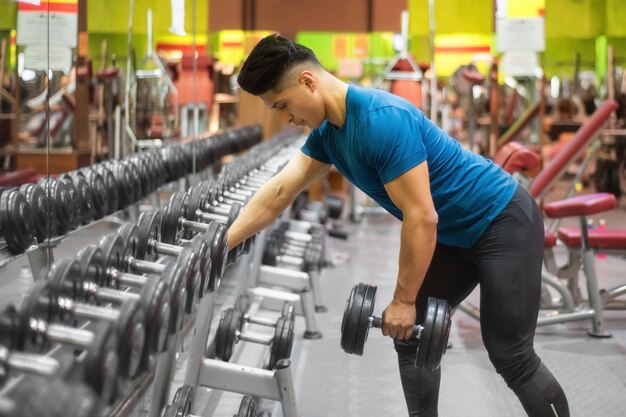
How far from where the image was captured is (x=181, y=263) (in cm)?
173

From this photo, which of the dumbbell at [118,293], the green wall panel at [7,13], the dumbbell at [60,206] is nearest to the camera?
the dumbbell at [118,293]

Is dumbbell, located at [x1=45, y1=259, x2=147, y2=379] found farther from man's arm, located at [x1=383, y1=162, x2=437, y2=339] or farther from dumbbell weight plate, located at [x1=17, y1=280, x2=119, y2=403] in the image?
man's arm, located at [x1=383, y1=162, x2=437, y2=339]

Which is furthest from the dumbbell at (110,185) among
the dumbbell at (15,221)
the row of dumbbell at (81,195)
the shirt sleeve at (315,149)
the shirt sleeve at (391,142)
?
the shirt sleeve at (391,142)

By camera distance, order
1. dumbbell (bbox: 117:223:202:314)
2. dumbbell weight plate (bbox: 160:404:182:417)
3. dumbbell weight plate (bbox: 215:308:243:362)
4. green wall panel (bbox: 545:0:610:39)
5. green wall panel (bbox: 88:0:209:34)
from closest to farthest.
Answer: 1. dumbbell (bbox: 117:223:202:314)
2. dumbbell weight plate (bbox: 160:404:182:417)
3. dumbbell weight plate (bbox: 215:308:243:362)
4. green wall panel (bbox: 88:0:209:34)
5. green wall panel (bbox: 545:0:610:39)

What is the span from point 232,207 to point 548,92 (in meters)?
8.80

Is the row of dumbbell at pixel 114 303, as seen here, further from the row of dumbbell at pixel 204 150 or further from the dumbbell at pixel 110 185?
the row of dumbbell at pixel 204 150

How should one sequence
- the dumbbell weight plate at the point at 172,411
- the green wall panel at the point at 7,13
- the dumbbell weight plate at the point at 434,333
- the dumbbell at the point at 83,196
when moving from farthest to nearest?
the dumbbell at the point at 83,196 → the green wall panel at the point at 7,13 → the dumbbell weight plate at the point at 172,411 → the dumbbell weight plate at the point at 434,333

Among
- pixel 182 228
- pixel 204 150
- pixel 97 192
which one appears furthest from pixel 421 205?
pixel 204 150

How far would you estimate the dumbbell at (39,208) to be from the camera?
101 inches

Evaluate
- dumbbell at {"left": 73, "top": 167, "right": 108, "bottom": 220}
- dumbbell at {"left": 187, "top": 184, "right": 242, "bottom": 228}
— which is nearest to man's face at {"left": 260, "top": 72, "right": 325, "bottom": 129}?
dumbbell at {"left": 187, "top": 184, "right": 242, "bottom": 228}

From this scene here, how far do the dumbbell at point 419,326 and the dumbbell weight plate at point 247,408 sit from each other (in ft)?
1.67

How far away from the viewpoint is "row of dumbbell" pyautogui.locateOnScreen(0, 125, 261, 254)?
2.49m

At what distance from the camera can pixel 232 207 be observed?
8.71 ft

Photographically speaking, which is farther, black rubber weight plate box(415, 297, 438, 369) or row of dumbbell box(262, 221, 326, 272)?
row of dumbbell box(262, 221, 326, 272)
